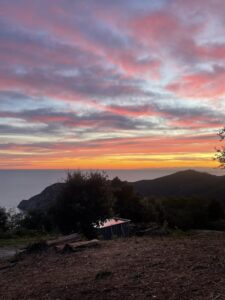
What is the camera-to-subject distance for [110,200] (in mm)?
21562

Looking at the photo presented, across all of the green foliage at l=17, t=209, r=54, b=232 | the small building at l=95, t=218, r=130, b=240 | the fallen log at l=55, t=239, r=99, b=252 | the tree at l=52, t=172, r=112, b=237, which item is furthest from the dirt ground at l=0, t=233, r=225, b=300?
the green foliage at l=17, t=209, r=54, b=232

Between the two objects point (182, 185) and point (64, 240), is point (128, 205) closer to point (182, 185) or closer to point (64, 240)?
point (64, 240)

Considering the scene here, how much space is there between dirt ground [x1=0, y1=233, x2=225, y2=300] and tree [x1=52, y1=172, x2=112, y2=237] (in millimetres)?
8049

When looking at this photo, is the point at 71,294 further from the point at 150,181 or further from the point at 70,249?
the point at 150,181

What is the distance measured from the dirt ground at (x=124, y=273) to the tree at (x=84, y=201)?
805 centimetres

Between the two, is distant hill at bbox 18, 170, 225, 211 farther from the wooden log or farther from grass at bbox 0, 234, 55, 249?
the wooden log

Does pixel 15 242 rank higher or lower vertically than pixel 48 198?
lower

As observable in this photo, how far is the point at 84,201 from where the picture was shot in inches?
834

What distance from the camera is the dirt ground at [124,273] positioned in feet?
23.8

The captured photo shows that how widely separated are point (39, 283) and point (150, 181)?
10688cm

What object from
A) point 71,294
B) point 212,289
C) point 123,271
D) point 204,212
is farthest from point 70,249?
point 204,212

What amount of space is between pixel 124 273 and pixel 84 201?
12.5 metres

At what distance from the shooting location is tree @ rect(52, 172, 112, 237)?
21047mm

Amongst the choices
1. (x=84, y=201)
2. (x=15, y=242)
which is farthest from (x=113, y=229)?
(x=15, y=242)
